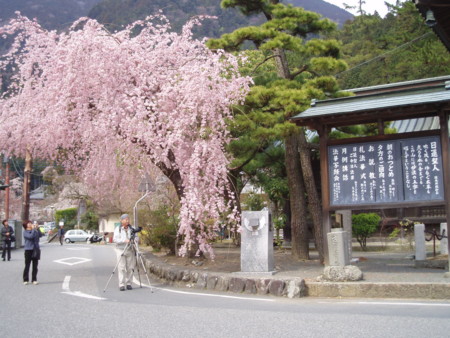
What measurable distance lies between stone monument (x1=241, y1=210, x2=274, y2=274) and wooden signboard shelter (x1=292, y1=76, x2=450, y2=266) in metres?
1.39

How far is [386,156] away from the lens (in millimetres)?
10836

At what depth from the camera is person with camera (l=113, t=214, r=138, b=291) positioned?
1123 cm

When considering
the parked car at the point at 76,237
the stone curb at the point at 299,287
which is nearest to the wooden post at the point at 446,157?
the stone curb at the point at 299,287

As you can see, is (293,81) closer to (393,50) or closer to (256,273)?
(256,273)

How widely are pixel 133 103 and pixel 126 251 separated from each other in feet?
12.5

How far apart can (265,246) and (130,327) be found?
5.52 metres

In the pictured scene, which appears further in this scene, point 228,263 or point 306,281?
point 228,263

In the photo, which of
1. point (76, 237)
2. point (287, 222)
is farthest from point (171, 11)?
point (287, 222)

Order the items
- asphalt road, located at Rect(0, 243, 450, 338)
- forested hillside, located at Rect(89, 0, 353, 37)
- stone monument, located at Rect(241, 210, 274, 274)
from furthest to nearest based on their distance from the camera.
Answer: forested hillside, located at Rect(89, 0, 353, 37)
stone monument, located at Rect(241, 210, 274, 274)
asphalt road, located at Rect(0, 243, 450, 338)

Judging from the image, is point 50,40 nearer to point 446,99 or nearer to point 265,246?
point 265,246

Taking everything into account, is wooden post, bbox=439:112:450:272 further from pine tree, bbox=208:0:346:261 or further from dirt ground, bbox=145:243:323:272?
dirt ground, bbox=145:243:323:272

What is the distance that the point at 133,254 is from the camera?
1162 cm

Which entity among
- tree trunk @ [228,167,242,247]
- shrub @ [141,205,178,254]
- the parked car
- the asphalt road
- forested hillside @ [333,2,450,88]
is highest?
forested hillside @ [333,2,450,88]

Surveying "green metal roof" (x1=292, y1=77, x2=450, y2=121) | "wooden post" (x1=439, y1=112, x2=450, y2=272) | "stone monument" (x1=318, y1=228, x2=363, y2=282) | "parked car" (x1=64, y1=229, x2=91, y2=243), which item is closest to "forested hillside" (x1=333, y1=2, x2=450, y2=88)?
"green metal roof" (x1=292, y1=77, x2=450, y2=121)
